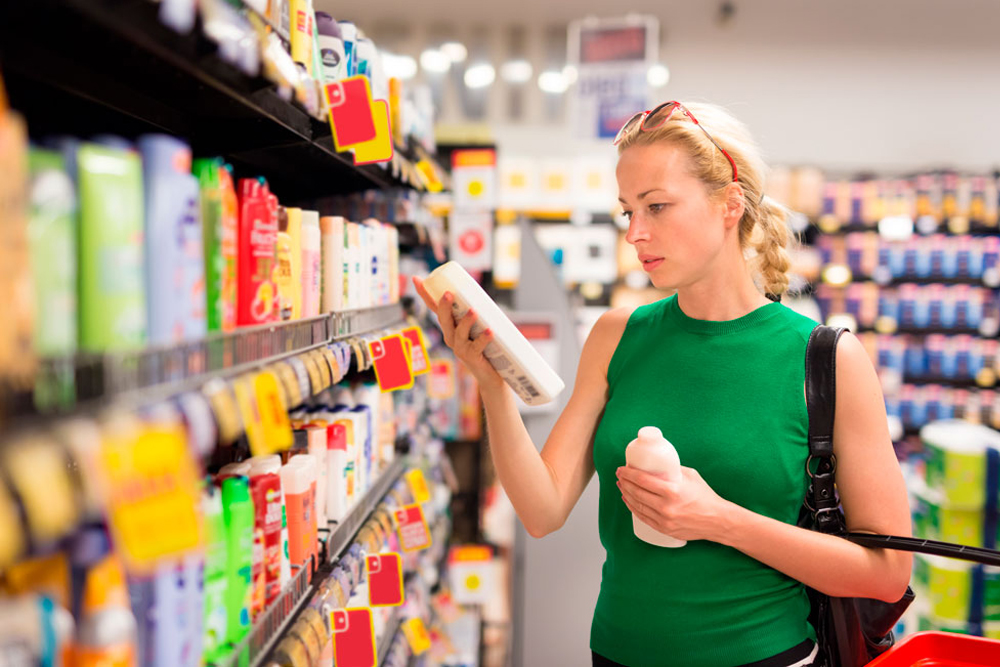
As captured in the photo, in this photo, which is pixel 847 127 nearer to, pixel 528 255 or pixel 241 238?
pixel 528 255

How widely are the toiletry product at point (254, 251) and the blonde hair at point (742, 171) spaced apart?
0.71 m

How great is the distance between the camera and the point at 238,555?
3.63 feet

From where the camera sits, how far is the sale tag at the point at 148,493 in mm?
657

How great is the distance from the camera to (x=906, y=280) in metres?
6.89

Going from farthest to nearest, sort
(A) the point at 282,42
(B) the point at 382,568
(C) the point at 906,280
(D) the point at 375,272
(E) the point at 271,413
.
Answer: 1. (C) the point at 906,280
2. (D) the point at 375,272
3. (B) the point at 382,568
4. (A) the point at 282,42
5. (E) the point at 271,413

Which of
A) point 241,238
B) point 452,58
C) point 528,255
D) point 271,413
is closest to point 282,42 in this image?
point 241,238

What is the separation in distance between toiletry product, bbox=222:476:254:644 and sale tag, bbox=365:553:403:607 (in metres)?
0.70

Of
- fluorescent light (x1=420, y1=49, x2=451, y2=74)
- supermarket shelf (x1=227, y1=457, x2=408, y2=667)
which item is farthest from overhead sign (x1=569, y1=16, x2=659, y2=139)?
supermarket shelf (x1=227, y1=457, x2=408, y2=667)

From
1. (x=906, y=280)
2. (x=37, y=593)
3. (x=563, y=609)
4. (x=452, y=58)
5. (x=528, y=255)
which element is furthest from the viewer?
(x=452, y=58)

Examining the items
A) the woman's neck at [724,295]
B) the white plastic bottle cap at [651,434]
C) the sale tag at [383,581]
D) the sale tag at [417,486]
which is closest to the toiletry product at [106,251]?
the white plastic bottle cap at [651,434]

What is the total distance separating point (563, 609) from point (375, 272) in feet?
6.46

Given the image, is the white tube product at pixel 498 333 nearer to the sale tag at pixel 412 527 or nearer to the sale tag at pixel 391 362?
the sale tag at pixel 391 362

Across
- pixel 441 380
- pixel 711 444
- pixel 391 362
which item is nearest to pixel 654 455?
→ pixel 711 444

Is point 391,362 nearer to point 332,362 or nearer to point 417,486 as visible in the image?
point 332,362
